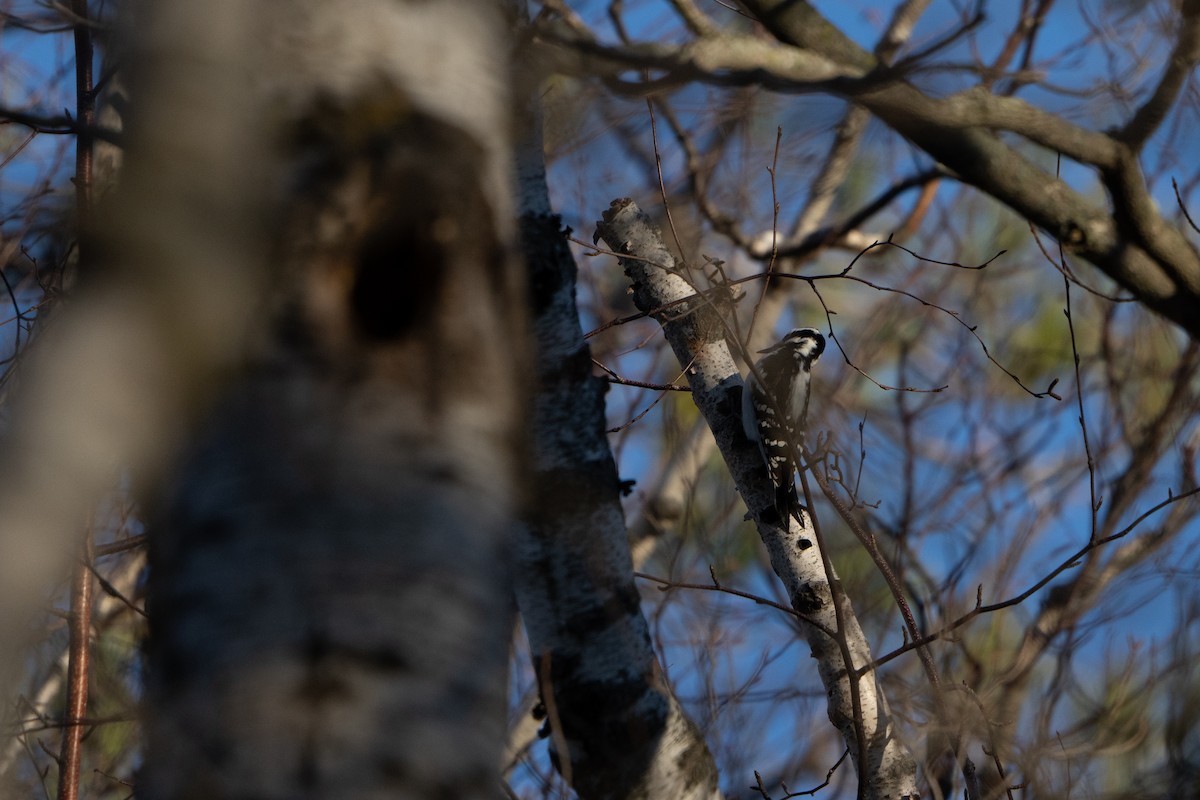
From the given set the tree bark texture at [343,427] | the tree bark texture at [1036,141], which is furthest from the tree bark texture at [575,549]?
the tree bark texture at [343,427]

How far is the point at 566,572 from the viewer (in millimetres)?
2039

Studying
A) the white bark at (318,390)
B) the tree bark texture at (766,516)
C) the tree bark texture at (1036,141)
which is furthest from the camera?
the tree bark texture at (766,516)

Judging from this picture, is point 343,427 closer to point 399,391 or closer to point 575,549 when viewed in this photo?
point 399,391

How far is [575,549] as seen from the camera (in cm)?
204

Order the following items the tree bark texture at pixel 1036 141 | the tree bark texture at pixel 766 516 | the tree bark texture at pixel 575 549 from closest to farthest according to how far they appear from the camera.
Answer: the tree bark texture at pixel 575 549 → the tree bark texture at pixel 1036 141 → the tree bark texture at pixel 766 516

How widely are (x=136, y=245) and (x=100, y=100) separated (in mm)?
2914

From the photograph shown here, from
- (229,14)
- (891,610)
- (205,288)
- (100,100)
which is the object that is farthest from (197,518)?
(891,610)

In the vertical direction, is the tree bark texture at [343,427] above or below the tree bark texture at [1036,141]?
below

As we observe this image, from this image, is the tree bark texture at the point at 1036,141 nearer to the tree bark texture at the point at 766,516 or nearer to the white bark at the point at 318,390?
the tree bark texture at the point at 766,516

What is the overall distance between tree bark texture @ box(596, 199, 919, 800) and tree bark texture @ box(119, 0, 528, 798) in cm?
137

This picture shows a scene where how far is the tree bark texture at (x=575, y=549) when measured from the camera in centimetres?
203

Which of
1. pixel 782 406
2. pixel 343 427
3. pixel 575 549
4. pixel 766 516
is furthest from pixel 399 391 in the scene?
pixel 782 406

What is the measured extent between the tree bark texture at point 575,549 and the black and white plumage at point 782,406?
435 mm

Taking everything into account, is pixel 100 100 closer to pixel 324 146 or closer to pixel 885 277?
pixel 324 146
